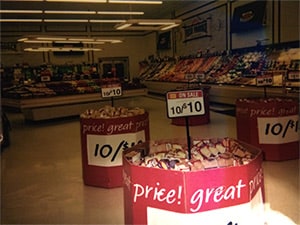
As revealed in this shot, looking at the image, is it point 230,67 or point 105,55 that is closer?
point 230,67

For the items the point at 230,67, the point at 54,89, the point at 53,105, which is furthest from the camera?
the point at 230,67

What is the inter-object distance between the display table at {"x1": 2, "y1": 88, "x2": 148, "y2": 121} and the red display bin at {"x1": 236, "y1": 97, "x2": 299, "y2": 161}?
5.58 metres

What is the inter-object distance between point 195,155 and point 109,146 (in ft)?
5.93

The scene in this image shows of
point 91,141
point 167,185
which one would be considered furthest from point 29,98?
point 167,185

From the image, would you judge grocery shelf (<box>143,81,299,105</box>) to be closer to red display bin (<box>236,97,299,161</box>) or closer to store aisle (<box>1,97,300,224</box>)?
store aisle (<box>1,97,300,224</box>)

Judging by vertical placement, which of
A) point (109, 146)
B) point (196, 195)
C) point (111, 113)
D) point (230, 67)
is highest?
point (230, 67)

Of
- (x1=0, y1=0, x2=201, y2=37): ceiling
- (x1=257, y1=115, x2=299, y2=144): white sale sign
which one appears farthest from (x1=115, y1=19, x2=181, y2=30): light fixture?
(x1=257, y1=115, x2=299, y2=144): white sale sign

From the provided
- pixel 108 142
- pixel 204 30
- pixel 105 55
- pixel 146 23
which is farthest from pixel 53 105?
pixel 105 55

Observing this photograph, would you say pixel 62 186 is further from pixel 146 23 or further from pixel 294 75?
pixel 294 75

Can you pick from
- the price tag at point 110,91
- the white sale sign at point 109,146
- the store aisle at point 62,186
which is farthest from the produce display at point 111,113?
the store aisle at point 62,186

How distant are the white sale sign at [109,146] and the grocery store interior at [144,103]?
15 millimetres

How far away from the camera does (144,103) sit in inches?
511

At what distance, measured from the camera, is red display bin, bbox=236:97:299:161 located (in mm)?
4953

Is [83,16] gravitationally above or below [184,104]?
above
